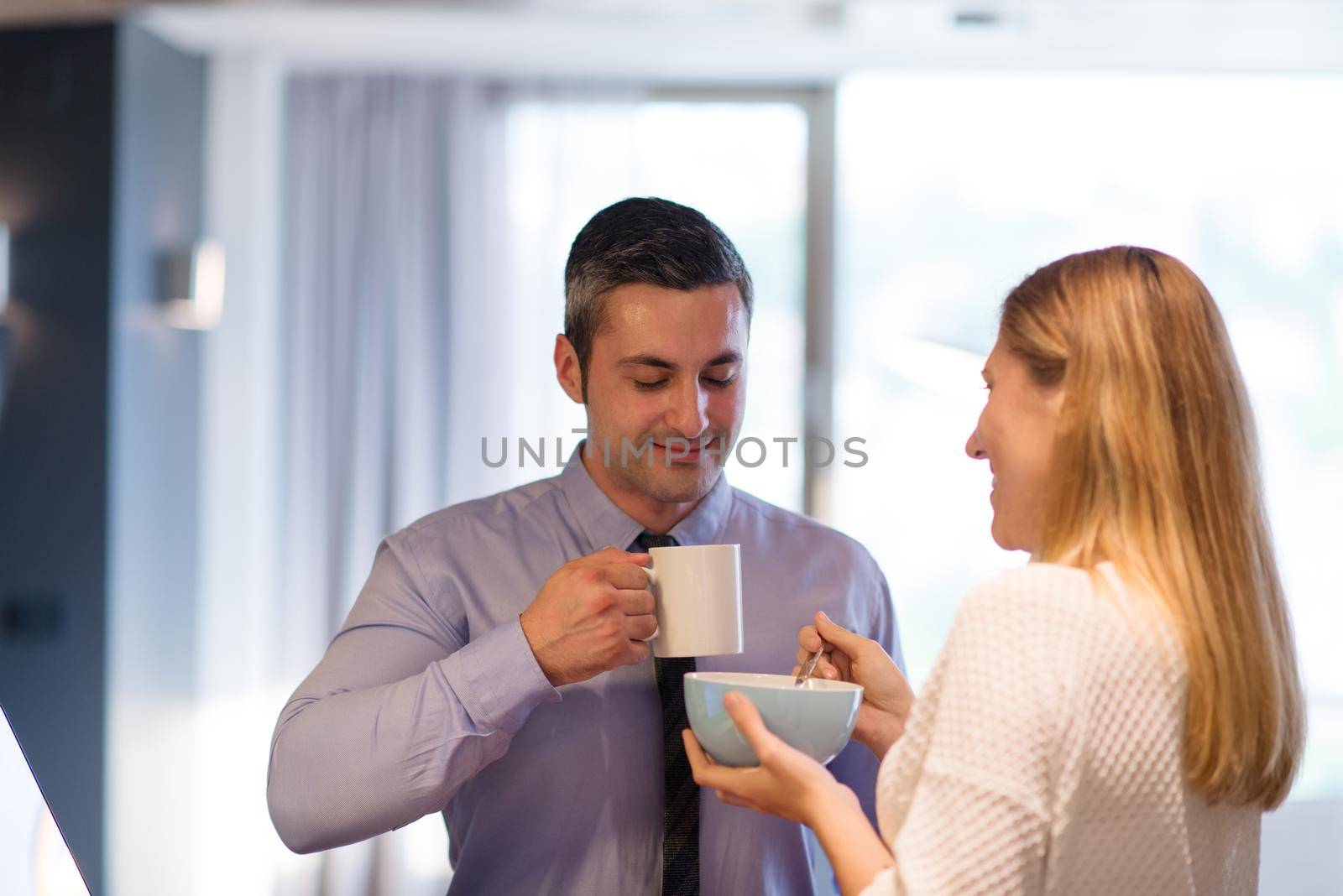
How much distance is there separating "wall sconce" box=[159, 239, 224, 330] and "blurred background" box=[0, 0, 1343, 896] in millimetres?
11

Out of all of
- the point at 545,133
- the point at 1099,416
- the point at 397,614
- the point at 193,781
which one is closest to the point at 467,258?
the point at 545,133

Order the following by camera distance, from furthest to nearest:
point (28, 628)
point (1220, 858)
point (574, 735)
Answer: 1. point (28, 628)
2. point (574, 735)
3. point (1220, 858)

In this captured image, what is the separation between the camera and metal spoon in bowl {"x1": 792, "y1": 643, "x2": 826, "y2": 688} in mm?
1161

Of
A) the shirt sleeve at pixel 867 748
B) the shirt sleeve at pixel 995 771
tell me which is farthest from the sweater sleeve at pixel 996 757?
the shirt sleeve at pixel 867 748

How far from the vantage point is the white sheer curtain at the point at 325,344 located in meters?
3.34

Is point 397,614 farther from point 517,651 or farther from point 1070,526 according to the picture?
point 1070,526

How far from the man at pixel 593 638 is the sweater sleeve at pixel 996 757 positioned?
17.1 inches

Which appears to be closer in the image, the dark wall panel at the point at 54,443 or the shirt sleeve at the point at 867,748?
the shirt sleeve at the point at 867,748

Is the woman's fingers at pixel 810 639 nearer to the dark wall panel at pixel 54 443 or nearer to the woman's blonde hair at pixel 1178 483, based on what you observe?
the woman's blonde hair at pixel 1178 483

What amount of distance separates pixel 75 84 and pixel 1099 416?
2.91 m

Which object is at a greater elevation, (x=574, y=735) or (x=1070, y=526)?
(x=1070, y=526)

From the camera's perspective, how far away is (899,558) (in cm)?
352

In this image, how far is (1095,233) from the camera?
3553 mm

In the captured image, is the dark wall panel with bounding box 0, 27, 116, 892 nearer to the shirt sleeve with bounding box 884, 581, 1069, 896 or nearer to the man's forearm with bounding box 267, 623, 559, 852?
the man's forearm with bounding box 267, 623, 559, 852
